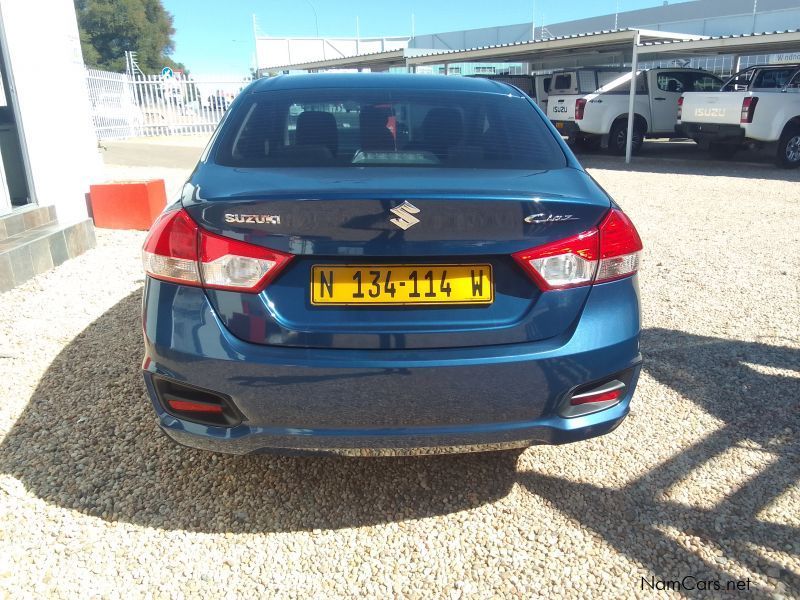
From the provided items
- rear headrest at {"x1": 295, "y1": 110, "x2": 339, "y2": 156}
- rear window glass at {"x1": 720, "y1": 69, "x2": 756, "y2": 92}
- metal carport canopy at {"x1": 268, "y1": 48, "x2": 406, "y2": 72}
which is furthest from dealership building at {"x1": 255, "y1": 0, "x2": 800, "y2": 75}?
rear headrest at {"x1": 295, "y1": 110, "x2": 339, "y2": 156}

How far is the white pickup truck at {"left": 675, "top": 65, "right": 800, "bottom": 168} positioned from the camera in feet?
39.8

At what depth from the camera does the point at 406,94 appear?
283cm

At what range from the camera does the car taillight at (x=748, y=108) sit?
1217cm

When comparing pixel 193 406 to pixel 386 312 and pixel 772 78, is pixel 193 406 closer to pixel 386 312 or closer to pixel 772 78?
pixel 386 312

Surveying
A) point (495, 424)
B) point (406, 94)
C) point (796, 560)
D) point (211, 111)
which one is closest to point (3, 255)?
point (406, 94)

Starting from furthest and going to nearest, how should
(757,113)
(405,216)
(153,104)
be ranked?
(153,104) → (757,113) → (405,216)

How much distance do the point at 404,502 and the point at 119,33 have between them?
74.4 metres

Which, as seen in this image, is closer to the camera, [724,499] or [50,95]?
[724,499]

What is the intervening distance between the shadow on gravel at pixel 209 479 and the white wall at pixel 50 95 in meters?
4.08

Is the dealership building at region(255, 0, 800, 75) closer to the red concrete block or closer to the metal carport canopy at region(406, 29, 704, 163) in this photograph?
the metal carport canopy at region(406, 29, 704, 163)

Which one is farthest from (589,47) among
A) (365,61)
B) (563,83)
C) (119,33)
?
(119,33)

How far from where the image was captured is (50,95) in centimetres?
641

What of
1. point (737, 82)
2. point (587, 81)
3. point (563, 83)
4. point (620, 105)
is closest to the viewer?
point (737, 82)

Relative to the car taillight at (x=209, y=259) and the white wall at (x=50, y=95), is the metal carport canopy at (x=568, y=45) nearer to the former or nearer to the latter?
the white wall at (x=50, y=95)
